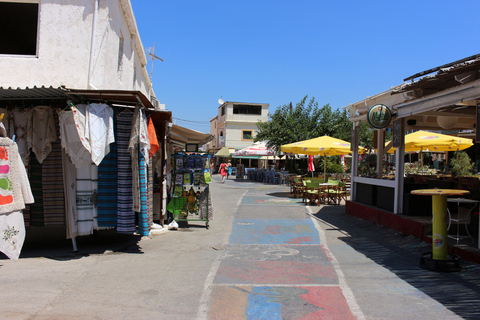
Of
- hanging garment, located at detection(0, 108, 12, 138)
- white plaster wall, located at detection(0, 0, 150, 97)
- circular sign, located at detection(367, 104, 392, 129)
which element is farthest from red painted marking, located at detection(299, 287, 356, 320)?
white plaster wall, located at detection(0, 0, 150, 97)

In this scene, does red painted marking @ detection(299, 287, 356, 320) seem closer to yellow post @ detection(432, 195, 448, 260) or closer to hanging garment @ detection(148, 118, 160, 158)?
yellow post @ detection(432, 195, 448, 260)

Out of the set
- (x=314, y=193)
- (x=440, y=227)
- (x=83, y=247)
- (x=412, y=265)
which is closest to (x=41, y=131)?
(x=83, y=247)

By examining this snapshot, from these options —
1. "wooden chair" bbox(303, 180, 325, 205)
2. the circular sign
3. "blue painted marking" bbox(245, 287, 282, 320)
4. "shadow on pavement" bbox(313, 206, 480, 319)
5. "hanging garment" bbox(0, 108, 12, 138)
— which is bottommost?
"blue painted marking" bbox(245, 287, 282, 320)

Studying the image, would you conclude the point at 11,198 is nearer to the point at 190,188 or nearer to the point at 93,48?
the point at 93,48

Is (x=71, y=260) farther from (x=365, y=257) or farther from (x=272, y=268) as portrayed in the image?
(x=365, y=257)

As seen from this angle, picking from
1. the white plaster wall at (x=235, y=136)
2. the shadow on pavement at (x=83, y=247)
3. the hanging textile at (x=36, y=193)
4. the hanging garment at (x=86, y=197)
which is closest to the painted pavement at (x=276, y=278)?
the shadow on pavement at (x=83, y=247)

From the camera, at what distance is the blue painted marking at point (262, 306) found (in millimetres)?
4102

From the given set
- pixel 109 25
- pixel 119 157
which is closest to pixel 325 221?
pixel 119 157

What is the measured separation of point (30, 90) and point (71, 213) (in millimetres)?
2204

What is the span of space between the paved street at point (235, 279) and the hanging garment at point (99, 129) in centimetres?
184

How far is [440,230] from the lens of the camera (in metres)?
5.77

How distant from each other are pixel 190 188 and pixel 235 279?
4239 mm

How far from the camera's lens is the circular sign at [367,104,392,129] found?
885cm

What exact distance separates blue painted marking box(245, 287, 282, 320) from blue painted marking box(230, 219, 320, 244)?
10.1 feet
